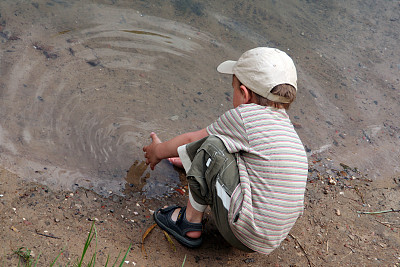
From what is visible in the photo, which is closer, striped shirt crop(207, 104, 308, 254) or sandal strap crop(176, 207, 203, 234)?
striped shirt crop(207, 104, 308, 254)

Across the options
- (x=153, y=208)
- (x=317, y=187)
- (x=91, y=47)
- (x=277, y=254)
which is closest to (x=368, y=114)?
(x=317, y=187)

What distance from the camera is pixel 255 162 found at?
5.94 ft

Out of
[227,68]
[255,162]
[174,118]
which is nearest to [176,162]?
[174,118]

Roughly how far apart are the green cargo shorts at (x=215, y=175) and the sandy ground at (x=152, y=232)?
316 mm

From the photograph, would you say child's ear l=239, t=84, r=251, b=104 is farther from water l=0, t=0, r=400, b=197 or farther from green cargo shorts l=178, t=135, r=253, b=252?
water l=0, t=0, r=400, b=197

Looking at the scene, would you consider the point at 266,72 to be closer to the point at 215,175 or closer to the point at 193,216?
the point at 215,175

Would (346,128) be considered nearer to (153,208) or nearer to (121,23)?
(153,208)

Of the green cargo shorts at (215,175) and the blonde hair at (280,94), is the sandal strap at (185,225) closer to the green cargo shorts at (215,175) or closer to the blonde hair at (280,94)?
the green cargo shorts at (215,175)

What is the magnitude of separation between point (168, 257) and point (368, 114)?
2.21m

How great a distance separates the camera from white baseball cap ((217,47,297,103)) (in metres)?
1.96


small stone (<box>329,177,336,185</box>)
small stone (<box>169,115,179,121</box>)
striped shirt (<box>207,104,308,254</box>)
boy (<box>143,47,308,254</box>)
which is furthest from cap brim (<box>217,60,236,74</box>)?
small stone (<box>329,177,336,185</box>)

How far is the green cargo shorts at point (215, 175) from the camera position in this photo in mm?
1825

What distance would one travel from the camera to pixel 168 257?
2051mm

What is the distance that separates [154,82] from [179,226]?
1392 millimetres
